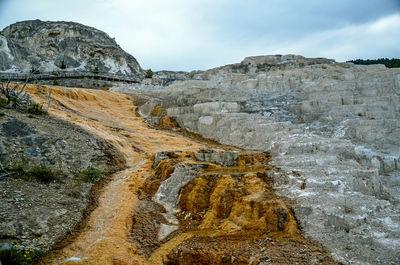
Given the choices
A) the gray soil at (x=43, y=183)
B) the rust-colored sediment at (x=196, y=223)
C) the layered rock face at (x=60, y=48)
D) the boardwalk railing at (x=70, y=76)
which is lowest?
the rust-colored sediment at (x=196, y=223)

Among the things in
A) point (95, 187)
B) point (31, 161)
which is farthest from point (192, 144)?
point (31, 161)

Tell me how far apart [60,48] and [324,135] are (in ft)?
151

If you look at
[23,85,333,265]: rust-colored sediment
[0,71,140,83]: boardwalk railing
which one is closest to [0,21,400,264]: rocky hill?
[23,85,333,265]: rust-colored sediment

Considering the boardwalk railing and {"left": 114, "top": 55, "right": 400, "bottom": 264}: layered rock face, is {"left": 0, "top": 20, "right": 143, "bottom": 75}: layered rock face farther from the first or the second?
{"left": 114, "top": 55, "right": 400, "bottom": 264}: layered rock face

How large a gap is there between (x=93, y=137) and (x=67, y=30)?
142 feet

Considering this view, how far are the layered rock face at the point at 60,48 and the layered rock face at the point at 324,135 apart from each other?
803 inches

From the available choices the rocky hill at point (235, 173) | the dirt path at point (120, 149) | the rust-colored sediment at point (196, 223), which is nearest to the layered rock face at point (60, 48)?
the dirt path at point (120, 149)

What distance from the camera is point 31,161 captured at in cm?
1101

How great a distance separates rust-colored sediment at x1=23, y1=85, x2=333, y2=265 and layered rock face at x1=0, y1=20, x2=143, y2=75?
38.9 meters

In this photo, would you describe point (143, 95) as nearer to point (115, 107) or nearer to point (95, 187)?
point (115, 107)

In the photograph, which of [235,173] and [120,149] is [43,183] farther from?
[235,173]

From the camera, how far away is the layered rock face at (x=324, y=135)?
24.5 ft

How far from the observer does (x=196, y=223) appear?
30.8 ft

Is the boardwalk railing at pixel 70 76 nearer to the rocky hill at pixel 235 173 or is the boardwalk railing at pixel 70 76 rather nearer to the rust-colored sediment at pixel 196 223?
the rocky hill at pixel 235 173
